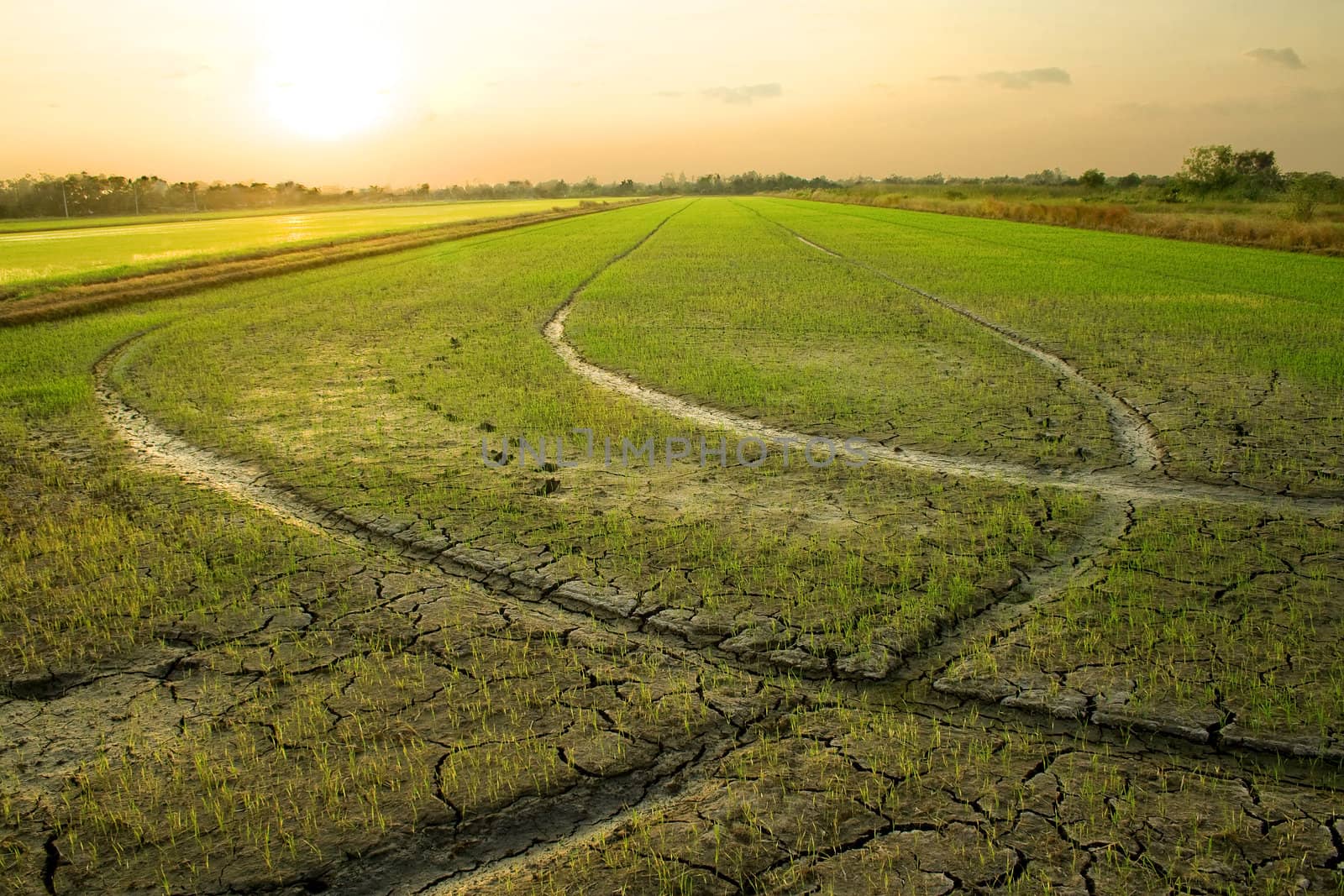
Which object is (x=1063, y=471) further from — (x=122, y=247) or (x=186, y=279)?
(x=122, y=247)

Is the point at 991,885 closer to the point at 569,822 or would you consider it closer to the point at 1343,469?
the point at 569,822

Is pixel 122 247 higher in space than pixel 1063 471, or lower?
higher

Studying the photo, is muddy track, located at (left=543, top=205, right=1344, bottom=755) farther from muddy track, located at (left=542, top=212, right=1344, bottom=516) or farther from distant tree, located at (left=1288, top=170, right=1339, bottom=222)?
distant tree, located at (left=1288, top=170, right=1339, bottom=222)

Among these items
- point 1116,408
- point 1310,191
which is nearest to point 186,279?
point 1116,408

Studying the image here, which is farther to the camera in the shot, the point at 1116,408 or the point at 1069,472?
the point at 1116,408

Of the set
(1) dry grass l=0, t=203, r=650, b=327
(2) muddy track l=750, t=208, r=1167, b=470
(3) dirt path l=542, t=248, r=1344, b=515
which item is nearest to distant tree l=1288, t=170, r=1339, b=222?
(2) muddy track l=750, t=208, r=1167, b=470

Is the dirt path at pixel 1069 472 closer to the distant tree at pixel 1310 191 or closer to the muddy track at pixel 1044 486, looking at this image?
Result: the muddy track at pixel 1044 486

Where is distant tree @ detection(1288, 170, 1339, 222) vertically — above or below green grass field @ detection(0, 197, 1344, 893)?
above

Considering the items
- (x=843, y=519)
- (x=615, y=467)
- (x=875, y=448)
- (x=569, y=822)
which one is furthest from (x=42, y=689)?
(x=875, y=448)
